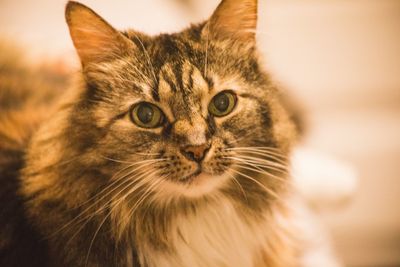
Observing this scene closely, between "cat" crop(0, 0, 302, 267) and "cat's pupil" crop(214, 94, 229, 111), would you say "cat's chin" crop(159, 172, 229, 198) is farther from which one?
"cat's pupil" crop(214, 94, 229, 111)

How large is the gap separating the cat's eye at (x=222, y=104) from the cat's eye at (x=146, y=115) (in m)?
0.13

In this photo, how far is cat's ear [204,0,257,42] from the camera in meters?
0.99

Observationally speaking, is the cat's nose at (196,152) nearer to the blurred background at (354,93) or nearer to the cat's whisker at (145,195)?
the cat's whisker at (145,195)

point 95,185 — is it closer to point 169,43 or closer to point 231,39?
point 169,43

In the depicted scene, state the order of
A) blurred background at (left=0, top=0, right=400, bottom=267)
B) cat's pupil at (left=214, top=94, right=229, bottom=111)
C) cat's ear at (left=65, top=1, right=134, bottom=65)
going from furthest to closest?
blurred background at (left=0, top=0, right=400, bottom=267), cat's pupil at (left=214, top=94, right=229, bottom=111), cat's ear at (left=65, top=1, right=134, bottom=65)

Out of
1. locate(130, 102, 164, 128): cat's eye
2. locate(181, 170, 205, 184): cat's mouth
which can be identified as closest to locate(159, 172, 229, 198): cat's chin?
locate(181, 170, 205, 184): cat's mouth

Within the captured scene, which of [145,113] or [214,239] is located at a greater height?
[145,113]

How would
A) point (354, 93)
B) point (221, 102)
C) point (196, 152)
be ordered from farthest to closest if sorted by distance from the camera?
1. point (354, 93)
2. point (221, 102)
3. point (196, 152)

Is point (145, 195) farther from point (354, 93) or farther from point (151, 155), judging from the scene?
point (354, 93)

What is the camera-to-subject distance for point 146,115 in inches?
36.2

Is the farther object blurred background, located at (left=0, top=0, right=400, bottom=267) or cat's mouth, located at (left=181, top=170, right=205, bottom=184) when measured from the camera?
blurred background, located at (left=0, top=0, right=400, bottom=267)

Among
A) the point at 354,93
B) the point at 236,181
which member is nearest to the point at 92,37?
the point at 236,181

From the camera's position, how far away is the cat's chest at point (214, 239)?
3.23 feet

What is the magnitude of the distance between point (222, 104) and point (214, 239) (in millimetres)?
367
